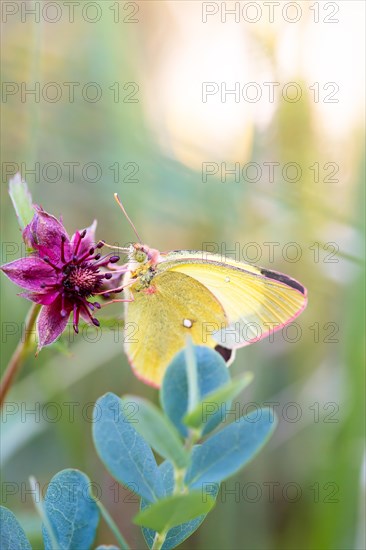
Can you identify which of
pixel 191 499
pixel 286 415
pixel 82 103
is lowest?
pixel 286 415

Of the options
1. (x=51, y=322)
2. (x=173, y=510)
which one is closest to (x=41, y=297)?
(x=51, y=322)

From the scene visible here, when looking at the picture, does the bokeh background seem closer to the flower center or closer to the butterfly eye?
the butterfly eye

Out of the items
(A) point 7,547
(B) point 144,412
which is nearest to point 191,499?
(B) point 144,412

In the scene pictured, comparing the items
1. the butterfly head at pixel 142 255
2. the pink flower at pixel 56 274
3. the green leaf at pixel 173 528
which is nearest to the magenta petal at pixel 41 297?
the pink flower at pixel 56 274

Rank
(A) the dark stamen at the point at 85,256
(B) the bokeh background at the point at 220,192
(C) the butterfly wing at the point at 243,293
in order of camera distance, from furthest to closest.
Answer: (B) the bokeh background at the point at 220,192
(C) the butterfly wing at the point at 243,293
(A) the dark stamen at the point at 85,256

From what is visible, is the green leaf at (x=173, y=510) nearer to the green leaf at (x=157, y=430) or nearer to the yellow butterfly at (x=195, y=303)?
the green leaf at (x=157, y=430)

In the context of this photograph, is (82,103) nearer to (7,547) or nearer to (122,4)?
(122,4)
